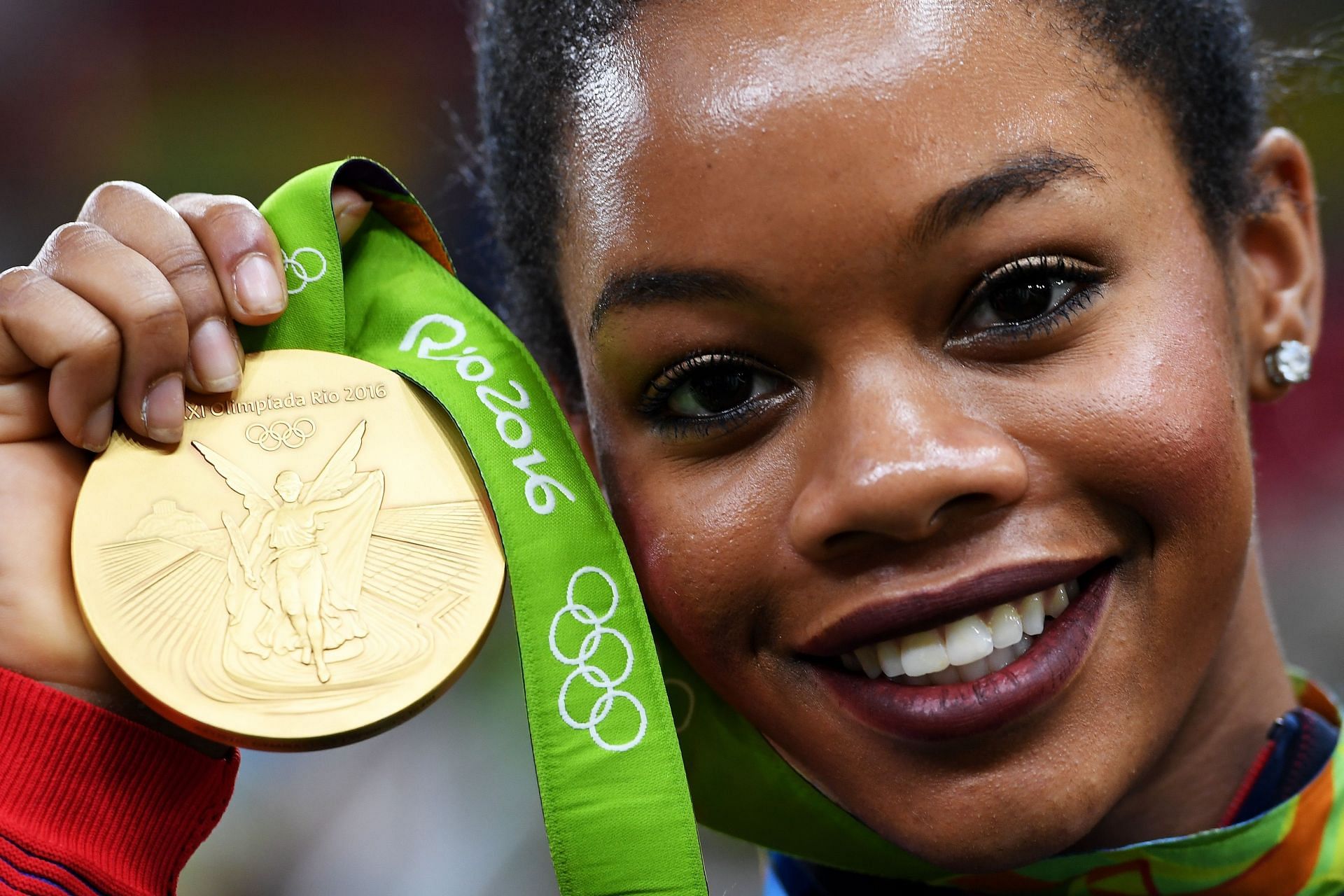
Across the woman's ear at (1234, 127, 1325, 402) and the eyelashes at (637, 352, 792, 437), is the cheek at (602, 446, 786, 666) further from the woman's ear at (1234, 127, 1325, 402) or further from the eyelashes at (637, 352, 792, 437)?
the woman's ear at (1234, 127, 1325, 402)

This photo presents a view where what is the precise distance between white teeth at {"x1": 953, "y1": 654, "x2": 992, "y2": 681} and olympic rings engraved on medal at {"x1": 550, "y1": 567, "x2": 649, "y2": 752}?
35 cm

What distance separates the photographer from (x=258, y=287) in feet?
4.65

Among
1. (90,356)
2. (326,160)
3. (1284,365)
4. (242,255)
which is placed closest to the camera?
(90,356)

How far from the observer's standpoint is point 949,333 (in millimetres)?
1344

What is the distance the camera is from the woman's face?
1286 mm

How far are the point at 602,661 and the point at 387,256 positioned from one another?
1.92ft

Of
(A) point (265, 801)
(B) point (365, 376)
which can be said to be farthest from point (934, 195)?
(A) point (265, 801)

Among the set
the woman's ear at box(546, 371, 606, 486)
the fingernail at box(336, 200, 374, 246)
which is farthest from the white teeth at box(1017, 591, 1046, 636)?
the fingernail at box(336, 200, 374, 246)

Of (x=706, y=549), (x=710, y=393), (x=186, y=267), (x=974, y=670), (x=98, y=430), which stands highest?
(x=186, y=267)

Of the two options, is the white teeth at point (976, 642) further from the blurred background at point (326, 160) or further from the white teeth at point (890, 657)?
the blurred background at point (326, 160)

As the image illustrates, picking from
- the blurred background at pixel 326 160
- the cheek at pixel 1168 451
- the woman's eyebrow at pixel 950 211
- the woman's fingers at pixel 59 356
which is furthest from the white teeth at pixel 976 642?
the blurred background at pixel 326 160

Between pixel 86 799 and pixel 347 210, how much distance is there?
0.72 metres

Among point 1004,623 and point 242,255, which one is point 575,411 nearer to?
point 242,255

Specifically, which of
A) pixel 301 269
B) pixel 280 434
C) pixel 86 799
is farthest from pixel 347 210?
pixel 86 799
